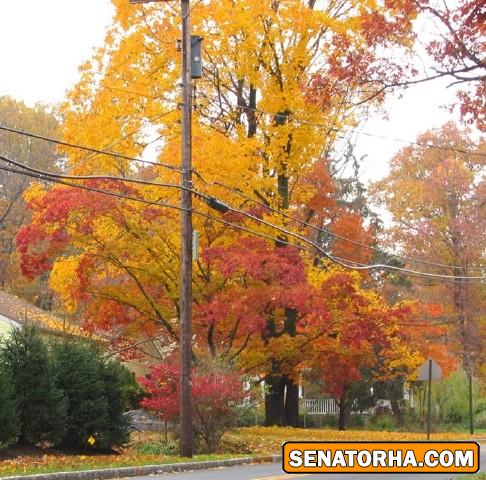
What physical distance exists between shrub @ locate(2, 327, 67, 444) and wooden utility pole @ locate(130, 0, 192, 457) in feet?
8.59

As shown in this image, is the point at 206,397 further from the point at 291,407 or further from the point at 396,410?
the point at 396,410

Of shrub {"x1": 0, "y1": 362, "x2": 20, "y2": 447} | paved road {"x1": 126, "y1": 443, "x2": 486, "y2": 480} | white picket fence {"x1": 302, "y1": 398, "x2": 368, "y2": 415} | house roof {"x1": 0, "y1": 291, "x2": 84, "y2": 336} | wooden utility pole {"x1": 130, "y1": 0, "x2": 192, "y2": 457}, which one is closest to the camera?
paved road {"x1": 126, "y1": 443, "x2": 486, "y2": 480}

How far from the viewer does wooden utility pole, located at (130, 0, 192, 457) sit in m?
20.4

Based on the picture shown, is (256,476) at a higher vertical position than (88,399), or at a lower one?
lower

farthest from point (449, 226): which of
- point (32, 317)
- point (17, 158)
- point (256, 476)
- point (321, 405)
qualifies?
point (256, 476)

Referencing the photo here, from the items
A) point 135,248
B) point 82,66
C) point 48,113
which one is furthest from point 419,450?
point 48,113

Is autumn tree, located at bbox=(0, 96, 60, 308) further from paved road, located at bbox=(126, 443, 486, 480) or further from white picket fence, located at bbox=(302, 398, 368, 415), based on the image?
paved road, located at bbox=(126, 443, 486, 480)

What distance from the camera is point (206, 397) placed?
21.7 m

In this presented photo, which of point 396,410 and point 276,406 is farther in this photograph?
point 396,410

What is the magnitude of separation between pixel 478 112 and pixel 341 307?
15.4 metres

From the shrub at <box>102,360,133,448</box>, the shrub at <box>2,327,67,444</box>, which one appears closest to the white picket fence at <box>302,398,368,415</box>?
the shrub at <box>102,360,133,448</box>

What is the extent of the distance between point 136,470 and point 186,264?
197 inches

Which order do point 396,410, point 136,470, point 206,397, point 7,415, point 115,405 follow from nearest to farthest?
point 136,470
point 7,415
point 206,397
point 115,405
point 396,410

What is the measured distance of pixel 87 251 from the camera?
25734 millimetres
